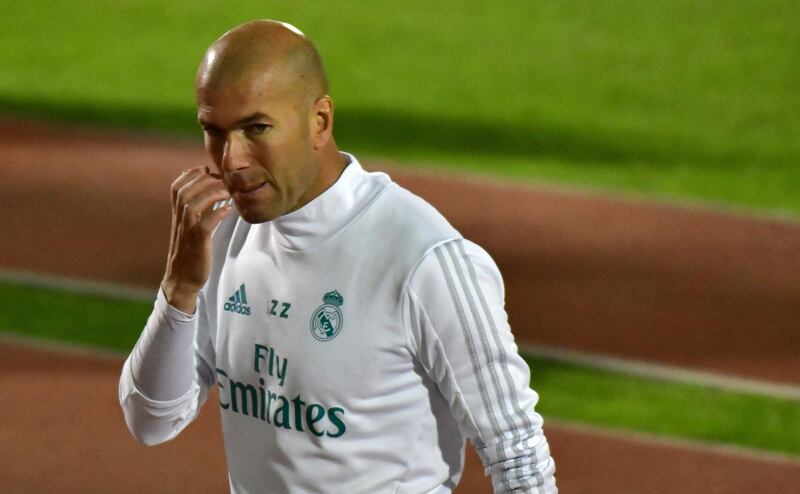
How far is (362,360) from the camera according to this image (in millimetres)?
3047

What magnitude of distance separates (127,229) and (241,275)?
23.2ft

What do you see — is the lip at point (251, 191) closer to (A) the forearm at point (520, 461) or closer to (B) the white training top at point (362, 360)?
(B) the white training top at point (362, 360)

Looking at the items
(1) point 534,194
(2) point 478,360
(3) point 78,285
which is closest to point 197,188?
(2) point 478,360

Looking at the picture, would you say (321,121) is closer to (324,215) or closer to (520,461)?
(324,215)

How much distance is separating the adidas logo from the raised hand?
0.13m

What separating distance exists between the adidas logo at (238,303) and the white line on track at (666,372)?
4607mm

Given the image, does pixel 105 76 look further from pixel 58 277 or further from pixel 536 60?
pixel 58 277

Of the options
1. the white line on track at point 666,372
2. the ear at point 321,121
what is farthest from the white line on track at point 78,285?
the ear at point 321,121

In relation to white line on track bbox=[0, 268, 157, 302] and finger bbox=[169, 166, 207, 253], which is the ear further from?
white line on track bbox=[0, 268, 157, 302]

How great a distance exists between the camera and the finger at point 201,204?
2.99 meters

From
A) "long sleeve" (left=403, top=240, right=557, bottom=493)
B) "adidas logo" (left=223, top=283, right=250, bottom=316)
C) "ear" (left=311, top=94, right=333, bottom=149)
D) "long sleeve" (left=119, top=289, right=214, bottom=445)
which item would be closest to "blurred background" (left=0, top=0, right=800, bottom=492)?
"long sleeve" (left=119, top=289, right=214, bottom=445)

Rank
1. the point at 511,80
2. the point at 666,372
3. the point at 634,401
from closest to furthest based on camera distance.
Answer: the point at 634,401, the point at 666,372, the point at 511,80

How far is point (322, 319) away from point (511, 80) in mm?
12048

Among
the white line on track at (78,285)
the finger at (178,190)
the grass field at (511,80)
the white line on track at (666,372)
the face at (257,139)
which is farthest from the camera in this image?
the grass field at (511,80)
